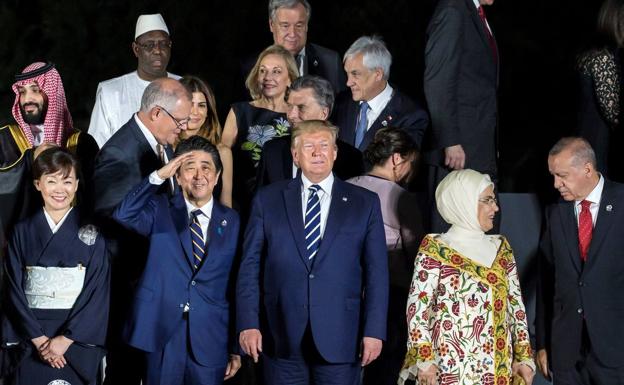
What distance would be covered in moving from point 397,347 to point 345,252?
0.86 m

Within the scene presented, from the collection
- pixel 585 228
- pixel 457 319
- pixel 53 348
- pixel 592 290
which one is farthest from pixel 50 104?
pixel 592 290

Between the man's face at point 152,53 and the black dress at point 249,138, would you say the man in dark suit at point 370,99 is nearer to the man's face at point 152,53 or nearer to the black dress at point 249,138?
the black dress at point 249,138

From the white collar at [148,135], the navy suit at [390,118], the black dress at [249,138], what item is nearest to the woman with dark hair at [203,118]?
the black dress at [249,138]

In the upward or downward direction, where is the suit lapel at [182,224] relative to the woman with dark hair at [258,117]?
downward

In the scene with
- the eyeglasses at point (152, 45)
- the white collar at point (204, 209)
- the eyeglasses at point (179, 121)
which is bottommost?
the white collar at point (204, 209)

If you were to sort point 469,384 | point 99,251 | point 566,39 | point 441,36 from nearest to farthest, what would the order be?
point 469,384
point 99,251
point 441,36
point 566,39

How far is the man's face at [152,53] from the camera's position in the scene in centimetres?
891

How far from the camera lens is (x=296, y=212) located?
23.4 ft

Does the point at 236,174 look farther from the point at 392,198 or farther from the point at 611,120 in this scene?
the point at 611,120

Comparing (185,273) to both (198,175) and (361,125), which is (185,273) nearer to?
(198,175)

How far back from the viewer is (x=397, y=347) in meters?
7.69

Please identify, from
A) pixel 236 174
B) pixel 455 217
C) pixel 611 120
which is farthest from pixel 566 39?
pixel 455 217

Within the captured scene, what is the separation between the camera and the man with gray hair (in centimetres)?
886

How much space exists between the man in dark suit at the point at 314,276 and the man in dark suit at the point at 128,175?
0.71 meters
